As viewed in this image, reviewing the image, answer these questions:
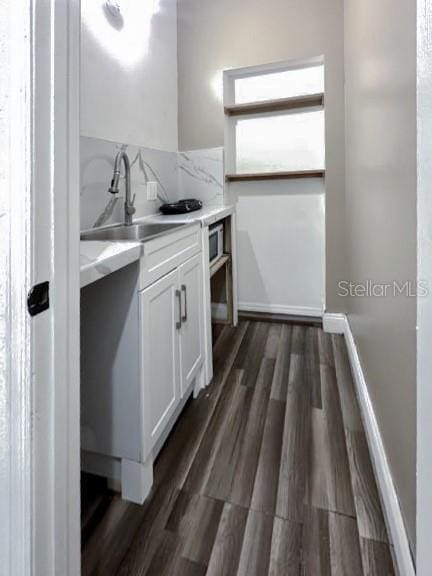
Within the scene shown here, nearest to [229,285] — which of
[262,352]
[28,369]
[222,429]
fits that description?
[262,352]

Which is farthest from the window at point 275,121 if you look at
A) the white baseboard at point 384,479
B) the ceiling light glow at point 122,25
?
the white baseboard at point 384,479

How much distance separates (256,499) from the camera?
120cm

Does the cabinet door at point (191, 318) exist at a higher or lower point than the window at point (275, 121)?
lower

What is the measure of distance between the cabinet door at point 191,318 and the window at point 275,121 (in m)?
1.36

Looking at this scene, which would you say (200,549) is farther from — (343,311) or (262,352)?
(343,311)

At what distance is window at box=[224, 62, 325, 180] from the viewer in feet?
8.84

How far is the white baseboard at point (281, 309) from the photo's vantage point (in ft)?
9.46

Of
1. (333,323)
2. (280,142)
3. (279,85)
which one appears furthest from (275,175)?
(333,323)

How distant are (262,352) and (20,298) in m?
1.98

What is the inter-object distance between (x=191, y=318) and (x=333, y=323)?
1.39 metres

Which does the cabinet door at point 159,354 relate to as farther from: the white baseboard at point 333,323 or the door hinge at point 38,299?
the white baseboard at point 333,323

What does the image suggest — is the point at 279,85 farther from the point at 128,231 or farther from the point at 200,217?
the point at 128,231

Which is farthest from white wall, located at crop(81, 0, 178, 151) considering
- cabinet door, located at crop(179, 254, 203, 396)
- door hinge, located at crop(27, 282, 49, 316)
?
door hinge, located at crop(27, 282, 49, 316)

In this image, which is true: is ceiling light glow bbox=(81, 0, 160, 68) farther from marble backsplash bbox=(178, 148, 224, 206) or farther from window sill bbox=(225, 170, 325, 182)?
window sill bbox=(225, 170, 325, 182)
